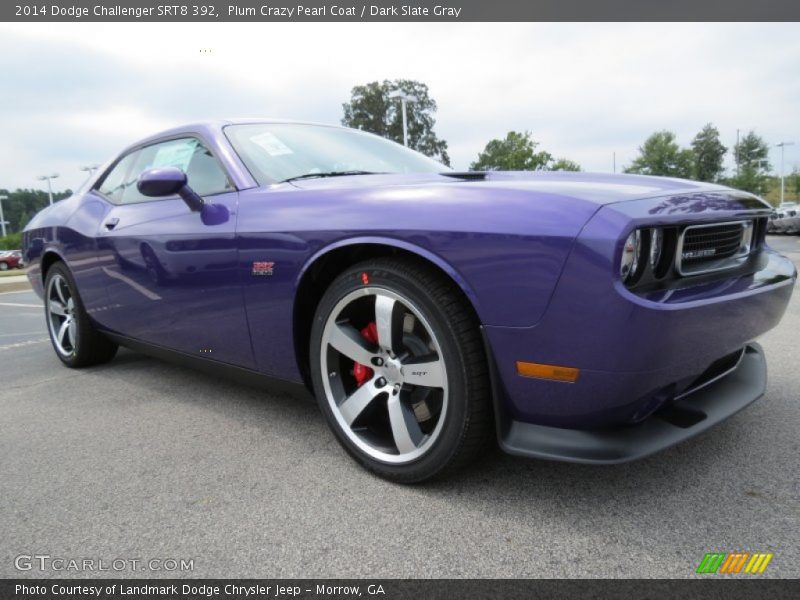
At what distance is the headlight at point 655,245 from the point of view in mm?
1566

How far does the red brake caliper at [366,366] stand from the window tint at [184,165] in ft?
3.05

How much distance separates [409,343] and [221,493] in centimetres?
81

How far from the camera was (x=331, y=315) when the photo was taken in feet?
6.57

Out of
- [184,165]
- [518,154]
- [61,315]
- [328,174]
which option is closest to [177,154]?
[184,165]

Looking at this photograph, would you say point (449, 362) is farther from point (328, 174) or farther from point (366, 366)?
point (328, 174)

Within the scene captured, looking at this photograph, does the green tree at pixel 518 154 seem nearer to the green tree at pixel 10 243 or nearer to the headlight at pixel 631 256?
the headlight at pixel 631 256

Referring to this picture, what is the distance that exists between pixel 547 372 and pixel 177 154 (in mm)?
2293

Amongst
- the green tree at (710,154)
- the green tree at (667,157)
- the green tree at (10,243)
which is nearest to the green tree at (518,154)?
the green tree at (667,157)

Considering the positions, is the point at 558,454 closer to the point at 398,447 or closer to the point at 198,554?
the point at 398,447

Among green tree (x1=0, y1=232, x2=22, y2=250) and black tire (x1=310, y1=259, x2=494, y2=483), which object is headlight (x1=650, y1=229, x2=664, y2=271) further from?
green tree (x1=0, y1=232, x2=22, y2=250)

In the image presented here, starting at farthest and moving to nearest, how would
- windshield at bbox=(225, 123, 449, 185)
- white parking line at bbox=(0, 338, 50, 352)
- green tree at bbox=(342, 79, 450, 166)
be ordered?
green tree at bbox=(342, 79, 450, 166) → white parking line at bbox=(0, 338, 50, 352) → windshield at bbox=(225, 123, 449, 185)

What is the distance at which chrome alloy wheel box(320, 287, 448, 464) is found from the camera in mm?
1820

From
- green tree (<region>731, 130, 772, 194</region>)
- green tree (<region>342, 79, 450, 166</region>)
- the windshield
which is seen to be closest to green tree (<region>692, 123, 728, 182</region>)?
green tree (<region>731, 130, 772, 194</region>)

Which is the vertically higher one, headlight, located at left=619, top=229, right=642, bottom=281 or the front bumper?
headlight, located at left=619, top=229, right=642, bottom=281
